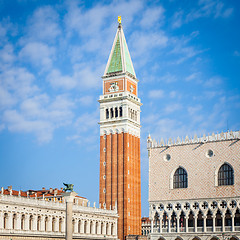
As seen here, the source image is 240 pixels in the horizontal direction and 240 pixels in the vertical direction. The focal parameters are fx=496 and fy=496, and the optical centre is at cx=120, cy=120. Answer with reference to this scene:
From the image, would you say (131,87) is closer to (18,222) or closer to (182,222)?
(182,222)

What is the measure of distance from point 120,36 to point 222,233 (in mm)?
38687

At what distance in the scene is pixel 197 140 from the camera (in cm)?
6650

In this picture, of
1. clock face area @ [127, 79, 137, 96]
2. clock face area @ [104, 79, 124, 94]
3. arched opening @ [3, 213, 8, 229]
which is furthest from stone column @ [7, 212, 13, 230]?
clock face area @ [127, 79, 137, 96]

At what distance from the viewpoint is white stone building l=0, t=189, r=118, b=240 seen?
5512 centimetres

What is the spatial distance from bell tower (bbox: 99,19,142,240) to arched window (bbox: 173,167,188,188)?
13.0 meters

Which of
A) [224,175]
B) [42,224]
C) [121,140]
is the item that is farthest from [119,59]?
[42,224]

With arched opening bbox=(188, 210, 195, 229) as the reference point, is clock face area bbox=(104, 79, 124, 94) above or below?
above

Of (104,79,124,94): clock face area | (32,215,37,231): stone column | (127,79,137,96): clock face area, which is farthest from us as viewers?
(127,79,137,96): clock face area

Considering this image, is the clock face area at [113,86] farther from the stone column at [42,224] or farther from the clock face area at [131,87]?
the stone column at [42,224]

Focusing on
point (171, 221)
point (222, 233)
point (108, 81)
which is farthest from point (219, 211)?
point (108, 81)

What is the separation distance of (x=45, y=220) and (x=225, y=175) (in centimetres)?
2344

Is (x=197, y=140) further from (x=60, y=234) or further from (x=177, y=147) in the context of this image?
(x=60, y=234)

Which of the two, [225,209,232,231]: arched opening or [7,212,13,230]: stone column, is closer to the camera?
[7,212,13,230]: stone column

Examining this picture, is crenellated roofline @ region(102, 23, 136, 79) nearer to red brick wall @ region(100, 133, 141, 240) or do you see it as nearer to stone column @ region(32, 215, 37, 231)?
red brick wall @ region(100, 133, 141, 240)
